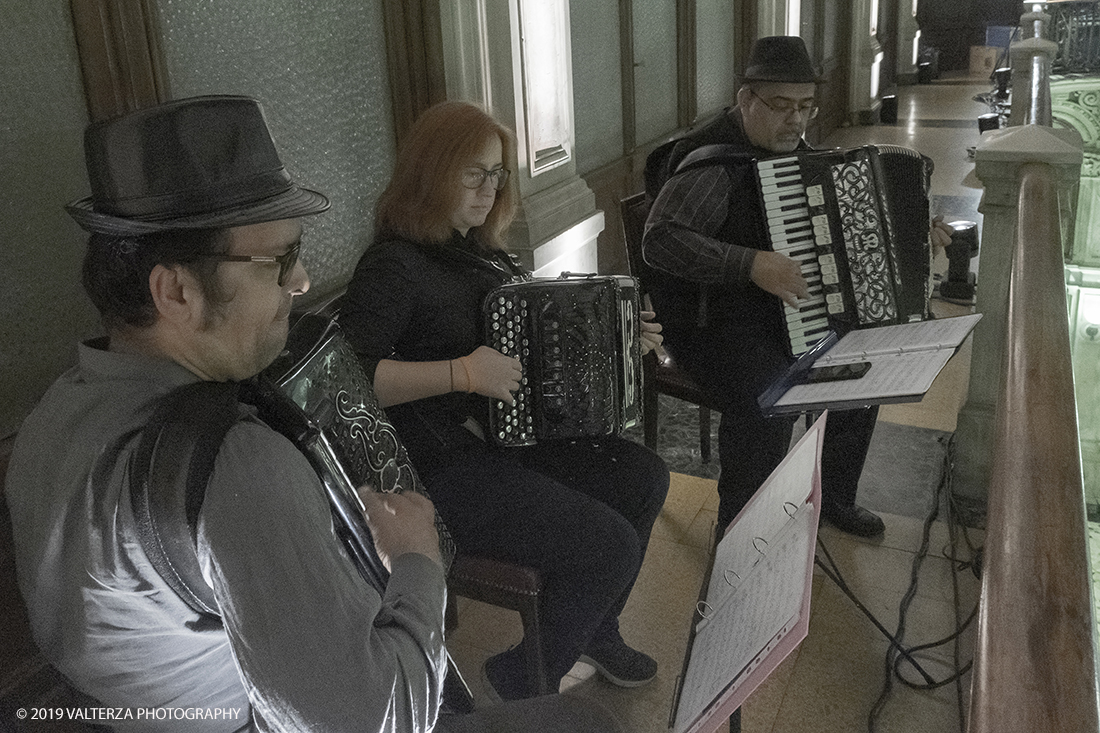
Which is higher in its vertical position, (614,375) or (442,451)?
(614,375)

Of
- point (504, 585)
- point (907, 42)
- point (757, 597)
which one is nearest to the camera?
point (757, 597)

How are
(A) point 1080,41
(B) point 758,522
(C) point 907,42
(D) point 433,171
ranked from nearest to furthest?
1. (B) point 758,522
2. (D) point 433,171
3. (A) point 1080,41
4. (C) point 907,42

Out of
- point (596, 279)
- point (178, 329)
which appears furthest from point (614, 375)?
point (178, 329)

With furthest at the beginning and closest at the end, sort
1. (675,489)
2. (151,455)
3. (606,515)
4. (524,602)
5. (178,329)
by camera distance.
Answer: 1. (675,489)
2. (606,515)
3. (524,602)
4. (178,329)
5. (151,455)

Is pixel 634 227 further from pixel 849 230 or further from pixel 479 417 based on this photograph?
pixel 479 417

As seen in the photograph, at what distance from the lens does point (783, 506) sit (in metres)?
1.35

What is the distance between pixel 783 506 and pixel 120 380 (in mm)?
910

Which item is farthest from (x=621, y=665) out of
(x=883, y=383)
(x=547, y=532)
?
(x=883, y=383)

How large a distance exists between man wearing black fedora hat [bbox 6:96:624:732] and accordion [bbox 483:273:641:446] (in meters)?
0.90

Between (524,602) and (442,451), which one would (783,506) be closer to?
(524,602)

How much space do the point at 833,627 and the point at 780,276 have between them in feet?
3.13

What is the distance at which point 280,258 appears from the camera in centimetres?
→ 115

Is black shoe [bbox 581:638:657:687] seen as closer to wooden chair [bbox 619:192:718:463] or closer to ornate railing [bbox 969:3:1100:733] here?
wooden chair [bbox 619:192:718:463]

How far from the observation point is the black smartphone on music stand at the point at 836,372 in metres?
2.13
